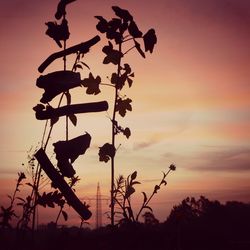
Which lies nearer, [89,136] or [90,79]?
[89,136]

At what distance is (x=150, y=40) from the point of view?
3467 millimetres

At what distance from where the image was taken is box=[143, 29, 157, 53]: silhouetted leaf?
342 cm

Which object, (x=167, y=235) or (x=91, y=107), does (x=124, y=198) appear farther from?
(x=91, y=107)

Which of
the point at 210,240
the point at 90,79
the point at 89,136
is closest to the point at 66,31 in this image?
the point at 89,136

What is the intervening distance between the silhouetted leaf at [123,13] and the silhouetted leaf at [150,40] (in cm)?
29

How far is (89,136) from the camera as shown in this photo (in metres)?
1.92

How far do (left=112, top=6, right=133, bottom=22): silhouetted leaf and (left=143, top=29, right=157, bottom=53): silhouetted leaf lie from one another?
287 millimetres

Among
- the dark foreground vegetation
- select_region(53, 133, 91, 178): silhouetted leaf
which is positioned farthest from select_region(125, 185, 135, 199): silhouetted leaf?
select_region(53, 133, 91, 178): silhouetted leaf

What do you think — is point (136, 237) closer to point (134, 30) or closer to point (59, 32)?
point (134, 30)

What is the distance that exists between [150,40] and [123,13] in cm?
45

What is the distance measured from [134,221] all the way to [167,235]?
1.09m

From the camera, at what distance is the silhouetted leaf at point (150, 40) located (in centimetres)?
342

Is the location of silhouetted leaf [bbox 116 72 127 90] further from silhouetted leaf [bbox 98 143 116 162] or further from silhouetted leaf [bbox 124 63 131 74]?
silhouetted leaf [bbox 98 143 116 162]

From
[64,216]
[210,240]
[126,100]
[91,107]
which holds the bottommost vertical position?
[210,240]
